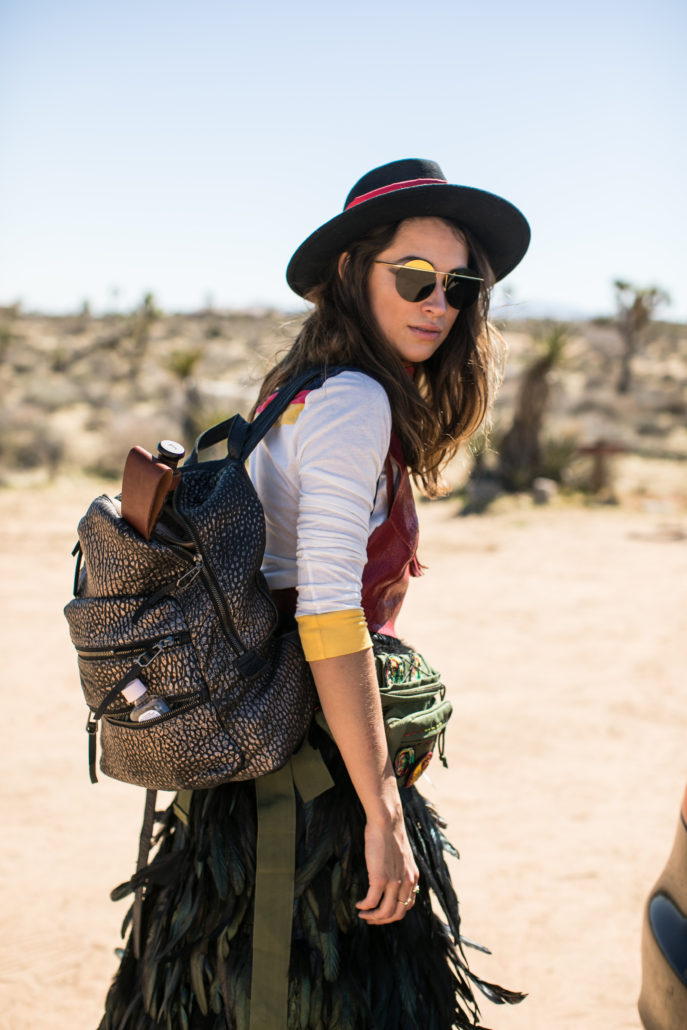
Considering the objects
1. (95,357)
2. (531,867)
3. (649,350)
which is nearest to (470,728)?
(531,867)

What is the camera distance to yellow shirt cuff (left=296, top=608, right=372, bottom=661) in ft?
4.27

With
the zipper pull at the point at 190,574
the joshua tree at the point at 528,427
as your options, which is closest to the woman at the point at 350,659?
the zipper pull at the point at 190,574

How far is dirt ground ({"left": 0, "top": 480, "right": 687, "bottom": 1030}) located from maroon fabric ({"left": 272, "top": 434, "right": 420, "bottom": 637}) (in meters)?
0.74

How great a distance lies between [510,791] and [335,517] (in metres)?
3.09

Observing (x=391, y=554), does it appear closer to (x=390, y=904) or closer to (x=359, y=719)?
(x=359, y=719)

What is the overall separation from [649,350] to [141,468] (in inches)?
1746

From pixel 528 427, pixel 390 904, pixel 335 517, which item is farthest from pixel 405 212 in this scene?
pixel 528 427

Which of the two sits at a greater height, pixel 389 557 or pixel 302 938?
pixel 389 557

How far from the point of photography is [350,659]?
1307mm

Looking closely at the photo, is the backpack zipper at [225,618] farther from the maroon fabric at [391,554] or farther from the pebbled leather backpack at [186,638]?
the maroon fabric at [391,554]

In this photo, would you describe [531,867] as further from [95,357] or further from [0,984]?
[95,357]

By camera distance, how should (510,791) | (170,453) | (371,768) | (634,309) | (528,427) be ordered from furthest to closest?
(634,309) → (528,427) → (510,791) → (371,768) → (170,453)

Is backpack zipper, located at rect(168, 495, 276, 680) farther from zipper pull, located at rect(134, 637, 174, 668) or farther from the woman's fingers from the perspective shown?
the woman's fingers

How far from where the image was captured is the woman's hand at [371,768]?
131 cm
